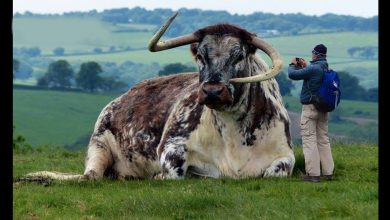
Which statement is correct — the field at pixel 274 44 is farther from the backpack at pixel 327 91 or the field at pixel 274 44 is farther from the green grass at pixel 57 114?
the backpack at pixel 327 91

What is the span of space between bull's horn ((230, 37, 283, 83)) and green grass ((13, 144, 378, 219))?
4.85ft

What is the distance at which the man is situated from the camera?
15219mm

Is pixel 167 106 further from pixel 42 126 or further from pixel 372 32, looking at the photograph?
pixel 372 32

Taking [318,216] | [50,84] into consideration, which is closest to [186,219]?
[318,216]

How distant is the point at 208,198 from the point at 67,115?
3477 inches

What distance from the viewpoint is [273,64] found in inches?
628

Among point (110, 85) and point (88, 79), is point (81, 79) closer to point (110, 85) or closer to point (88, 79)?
point (88, 79)

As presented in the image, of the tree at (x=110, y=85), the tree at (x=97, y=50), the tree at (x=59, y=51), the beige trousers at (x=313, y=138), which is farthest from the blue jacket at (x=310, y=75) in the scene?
the tree at (x=59, y=51)

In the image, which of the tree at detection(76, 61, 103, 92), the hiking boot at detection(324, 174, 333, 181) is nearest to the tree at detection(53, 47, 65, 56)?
the tree at detection(76, 61, 103, 92)

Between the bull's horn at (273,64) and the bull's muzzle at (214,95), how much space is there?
26 centimetres

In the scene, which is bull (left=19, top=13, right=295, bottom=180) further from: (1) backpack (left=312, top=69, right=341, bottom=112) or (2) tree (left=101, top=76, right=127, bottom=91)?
(2) tree (left=101, top=76, right=127, bottom=91)

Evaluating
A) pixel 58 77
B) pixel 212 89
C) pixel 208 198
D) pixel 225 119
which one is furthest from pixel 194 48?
pixel 58 77

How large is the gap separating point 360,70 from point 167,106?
441ft

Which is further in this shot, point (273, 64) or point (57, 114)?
point (57, 114)
